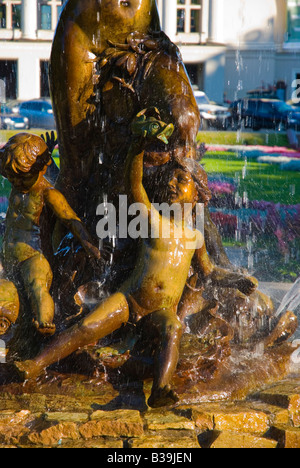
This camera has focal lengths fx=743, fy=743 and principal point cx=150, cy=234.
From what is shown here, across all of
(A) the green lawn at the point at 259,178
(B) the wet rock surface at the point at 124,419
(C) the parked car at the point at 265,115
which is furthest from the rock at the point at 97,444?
(C) the parked car at the point at 265,115

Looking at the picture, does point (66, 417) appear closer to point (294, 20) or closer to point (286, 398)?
point (286, 398)

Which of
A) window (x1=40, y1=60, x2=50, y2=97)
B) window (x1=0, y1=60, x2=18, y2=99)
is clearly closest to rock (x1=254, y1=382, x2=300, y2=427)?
window (x1=40, y1=60, x2=50, y2=97)

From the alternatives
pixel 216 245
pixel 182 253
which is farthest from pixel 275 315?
pixel 182 253

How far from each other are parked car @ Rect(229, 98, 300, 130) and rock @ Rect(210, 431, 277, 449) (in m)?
17.8

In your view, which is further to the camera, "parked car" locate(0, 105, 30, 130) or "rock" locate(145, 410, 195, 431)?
"parked car" locate(0, 105, 30, 130)

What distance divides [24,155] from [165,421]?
158 centimetres

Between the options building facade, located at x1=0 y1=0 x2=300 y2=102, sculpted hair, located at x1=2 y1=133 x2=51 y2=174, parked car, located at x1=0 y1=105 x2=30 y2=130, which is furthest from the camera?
building facade, located at x1=0 y1=0 x2=300 y2=102

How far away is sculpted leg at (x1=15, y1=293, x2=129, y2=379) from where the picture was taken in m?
3.67

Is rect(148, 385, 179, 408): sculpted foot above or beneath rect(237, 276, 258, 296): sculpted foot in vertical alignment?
beneath

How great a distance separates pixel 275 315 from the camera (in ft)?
15.2

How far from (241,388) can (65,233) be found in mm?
1325

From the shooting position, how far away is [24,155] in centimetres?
398

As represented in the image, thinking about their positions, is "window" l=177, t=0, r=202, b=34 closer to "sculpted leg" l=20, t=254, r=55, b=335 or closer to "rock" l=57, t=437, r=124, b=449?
"sculpted leg" l=20, t=254, r=55, b=335

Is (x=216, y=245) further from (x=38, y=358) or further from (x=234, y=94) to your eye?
(x=234, y=94)
